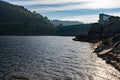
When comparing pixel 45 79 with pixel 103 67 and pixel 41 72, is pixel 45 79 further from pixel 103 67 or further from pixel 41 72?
pixel 103 67

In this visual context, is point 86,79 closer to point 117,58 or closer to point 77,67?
point 77,67

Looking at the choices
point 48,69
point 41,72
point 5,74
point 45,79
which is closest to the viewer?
point 45,79

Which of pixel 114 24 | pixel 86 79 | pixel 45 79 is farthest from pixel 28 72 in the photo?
pixel 114 24

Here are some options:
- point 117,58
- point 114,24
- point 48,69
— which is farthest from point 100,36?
point 48,69

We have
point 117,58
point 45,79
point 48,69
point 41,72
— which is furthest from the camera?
point 117,58

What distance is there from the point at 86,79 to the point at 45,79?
9581 millimetres

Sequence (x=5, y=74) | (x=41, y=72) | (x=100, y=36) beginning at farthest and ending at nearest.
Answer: (x=100, y=36), (x=41, y=72), (x=5, y=74)

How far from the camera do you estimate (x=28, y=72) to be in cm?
5700

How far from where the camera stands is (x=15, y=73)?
55438 mm

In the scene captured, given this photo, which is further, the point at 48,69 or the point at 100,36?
the point at 100,36

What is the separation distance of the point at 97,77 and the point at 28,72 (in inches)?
702

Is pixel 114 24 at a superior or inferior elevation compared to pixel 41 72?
superior

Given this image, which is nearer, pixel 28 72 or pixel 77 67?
pixel 28 72

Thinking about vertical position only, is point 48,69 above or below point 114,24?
below
